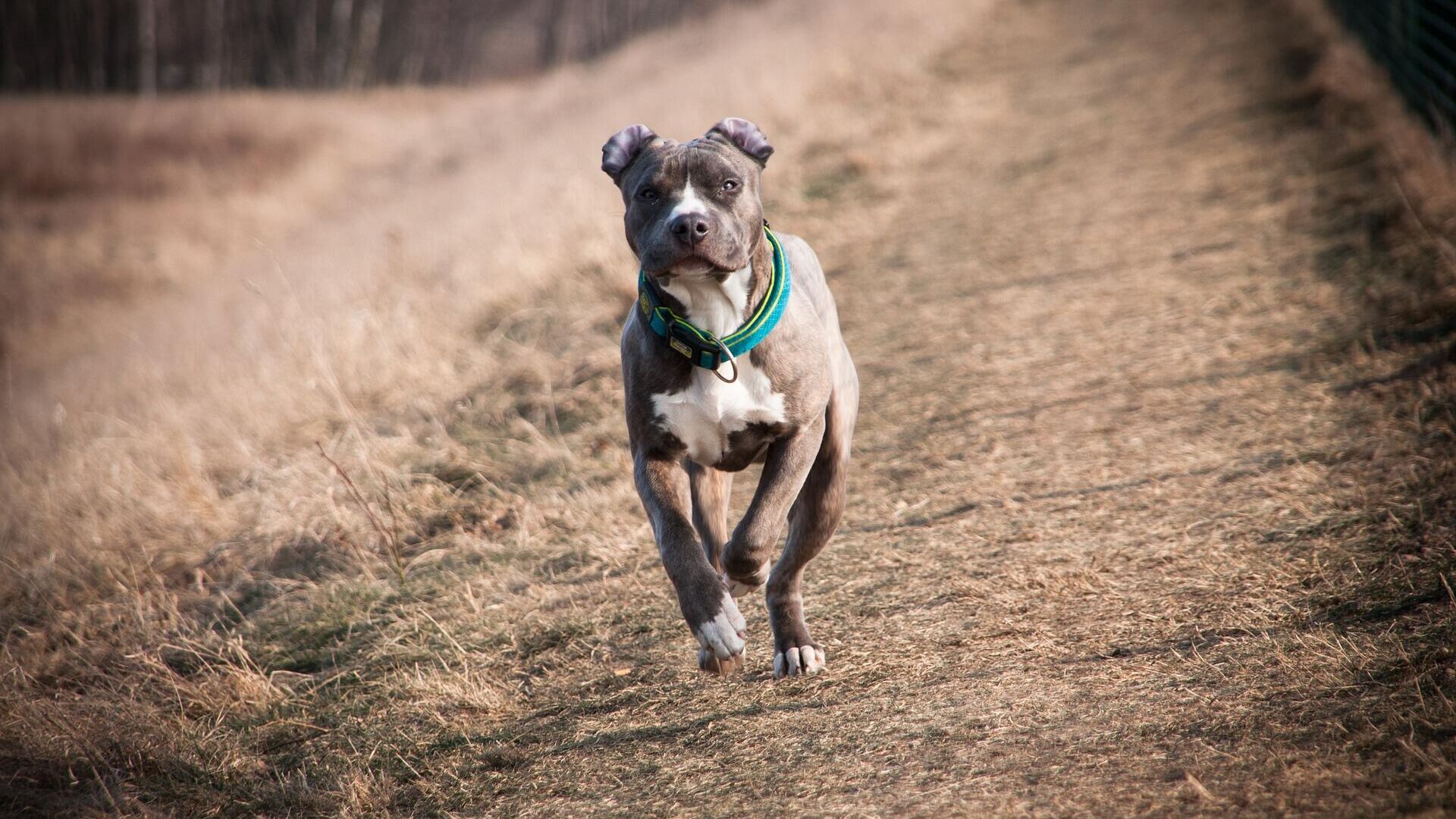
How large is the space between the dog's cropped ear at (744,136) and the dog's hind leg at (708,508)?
1.11 metres

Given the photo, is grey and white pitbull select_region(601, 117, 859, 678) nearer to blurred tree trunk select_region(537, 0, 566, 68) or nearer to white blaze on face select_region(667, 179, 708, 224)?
white blaze on face select_region(667, 179, 708, 224)

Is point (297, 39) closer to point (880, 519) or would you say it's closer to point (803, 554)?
point (880, 519)

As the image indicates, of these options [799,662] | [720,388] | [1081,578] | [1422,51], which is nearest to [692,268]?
[720,388]

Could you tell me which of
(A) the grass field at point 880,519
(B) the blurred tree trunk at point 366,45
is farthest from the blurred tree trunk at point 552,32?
(A) the grass field at point 880,519

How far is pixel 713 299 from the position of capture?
137 inches

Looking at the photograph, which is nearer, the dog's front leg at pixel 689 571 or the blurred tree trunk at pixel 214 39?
the dog's front leg at pixel 689 571

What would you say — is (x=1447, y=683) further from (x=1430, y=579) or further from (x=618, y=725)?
(x=618, y=725)

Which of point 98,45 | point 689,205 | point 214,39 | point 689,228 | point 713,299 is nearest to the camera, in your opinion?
point 689,228

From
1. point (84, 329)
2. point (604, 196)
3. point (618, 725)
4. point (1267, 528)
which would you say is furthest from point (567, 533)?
point (84, 329)

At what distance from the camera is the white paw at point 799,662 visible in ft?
12.3

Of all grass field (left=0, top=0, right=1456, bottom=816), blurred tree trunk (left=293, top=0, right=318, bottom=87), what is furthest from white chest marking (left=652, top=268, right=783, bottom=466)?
blurred tree trunk (left=293, top=0, right=318, bottom=87)

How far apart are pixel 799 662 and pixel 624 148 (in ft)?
6.03

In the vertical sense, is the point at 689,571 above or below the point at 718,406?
below

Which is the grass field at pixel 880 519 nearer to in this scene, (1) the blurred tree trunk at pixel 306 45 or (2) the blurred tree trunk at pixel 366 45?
(2) the blurred tree trunk at pixel 366 45
